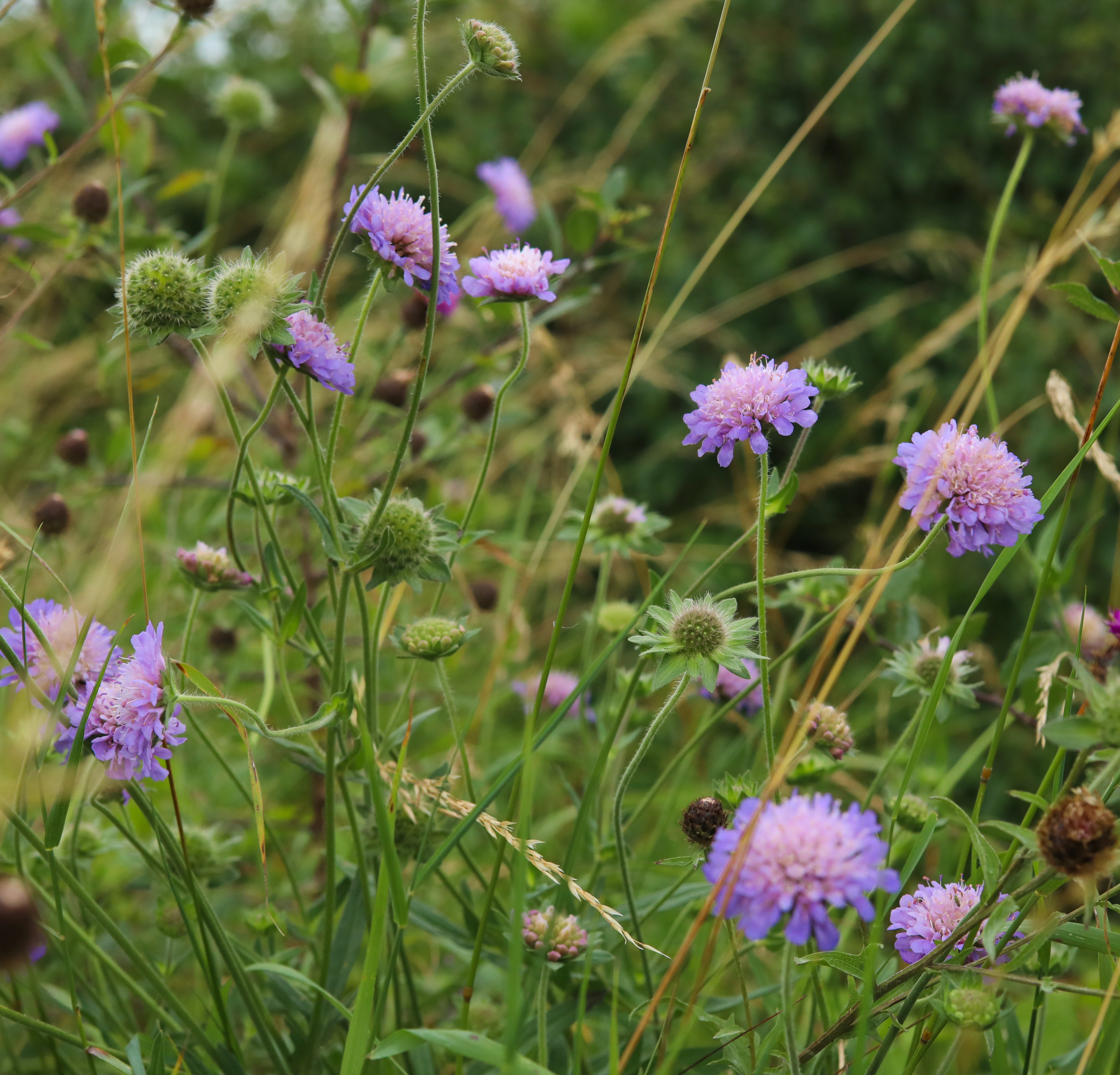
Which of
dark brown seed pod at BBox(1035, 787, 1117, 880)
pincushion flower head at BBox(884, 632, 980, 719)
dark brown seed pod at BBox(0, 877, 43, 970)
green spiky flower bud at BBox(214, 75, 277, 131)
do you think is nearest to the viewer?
dark brown seed pod at BBox(0, 877, 43, 970)

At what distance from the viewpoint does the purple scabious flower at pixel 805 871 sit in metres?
0.68

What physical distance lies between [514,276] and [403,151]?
0.24m

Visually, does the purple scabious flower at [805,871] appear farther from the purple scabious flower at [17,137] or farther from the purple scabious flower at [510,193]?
the purple scabious flower at [17,137]

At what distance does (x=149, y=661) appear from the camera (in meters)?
0.95

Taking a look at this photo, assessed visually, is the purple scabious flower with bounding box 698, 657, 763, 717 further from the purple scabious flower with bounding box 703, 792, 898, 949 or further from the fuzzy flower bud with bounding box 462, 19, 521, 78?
the fuzzy flower bud with bounding box 462, 19, 521, 78

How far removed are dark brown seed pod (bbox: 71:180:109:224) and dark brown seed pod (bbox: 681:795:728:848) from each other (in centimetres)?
136

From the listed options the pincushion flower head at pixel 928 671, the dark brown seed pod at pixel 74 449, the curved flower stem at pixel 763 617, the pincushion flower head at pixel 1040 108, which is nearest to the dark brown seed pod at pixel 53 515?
the dark brown seed pod at pixel 74 449

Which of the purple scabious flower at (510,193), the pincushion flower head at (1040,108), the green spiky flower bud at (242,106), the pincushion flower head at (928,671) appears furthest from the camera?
the green spiky flower bud at (242,106)

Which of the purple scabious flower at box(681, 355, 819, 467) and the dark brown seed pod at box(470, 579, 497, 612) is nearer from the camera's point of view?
the purple scabious flower at box(681, 355, 819, 467)

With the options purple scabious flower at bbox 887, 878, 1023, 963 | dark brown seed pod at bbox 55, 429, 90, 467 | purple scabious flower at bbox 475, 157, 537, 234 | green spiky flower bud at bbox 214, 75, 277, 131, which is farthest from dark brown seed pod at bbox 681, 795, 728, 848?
green spiky flower bud at bbox 214, 75, 277, 131

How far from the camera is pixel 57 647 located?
1015mm

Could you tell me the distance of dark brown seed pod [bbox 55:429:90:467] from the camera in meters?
1.87

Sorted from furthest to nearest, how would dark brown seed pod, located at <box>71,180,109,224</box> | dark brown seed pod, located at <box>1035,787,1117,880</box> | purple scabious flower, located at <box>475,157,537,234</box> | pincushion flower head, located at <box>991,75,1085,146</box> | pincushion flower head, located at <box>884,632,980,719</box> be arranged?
1. purple scabious flower, located at <box>475,157,537,234</box>
2. dark brown seed pod, located at <box>71,180,109,224</box>
3. pincushion flower head, located at <box>991,75,1085,146</box>
4. pincushion flower head, located at <box>884,632,980,719</box>
5. dark brown seed pod, located at <box>1035,787,1117,880</box>

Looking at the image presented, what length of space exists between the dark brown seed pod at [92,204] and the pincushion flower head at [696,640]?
1.21 meters
